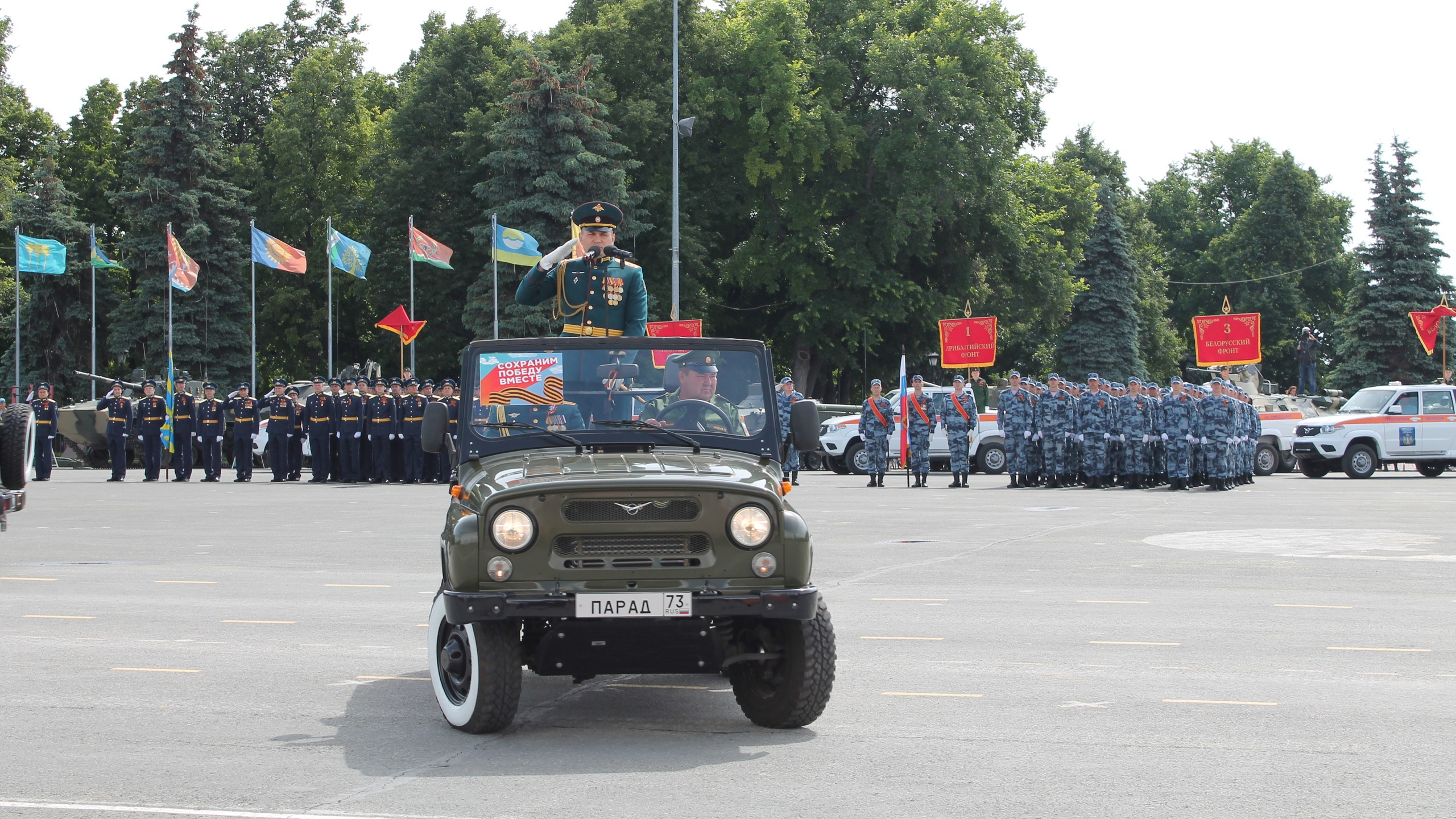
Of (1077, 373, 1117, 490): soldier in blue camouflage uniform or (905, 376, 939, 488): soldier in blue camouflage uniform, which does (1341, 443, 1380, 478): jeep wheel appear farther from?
(905, 376, 939, 488): soldier in blue camouflage uniform

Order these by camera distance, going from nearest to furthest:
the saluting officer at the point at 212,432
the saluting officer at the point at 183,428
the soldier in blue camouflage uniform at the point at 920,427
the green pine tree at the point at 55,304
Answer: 1. the soldier in blue camouflage uniform at the point at 920,427
2. the saluting officer at the point at 212,432
3. the saluting officer at the point at 183,428
4. the green pine tree at the point at 55,304

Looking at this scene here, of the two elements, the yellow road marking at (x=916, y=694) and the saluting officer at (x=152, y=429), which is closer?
the yellow road marking at (x=916, y=694)

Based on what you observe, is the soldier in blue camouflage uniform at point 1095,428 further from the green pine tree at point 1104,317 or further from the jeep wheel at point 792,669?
the green pine tree at point 1104,317

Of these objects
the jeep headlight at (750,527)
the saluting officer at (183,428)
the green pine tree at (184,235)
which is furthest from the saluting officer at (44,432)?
the jeep headlight at (750,527)

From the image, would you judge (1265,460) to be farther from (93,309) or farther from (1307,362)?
(93,309)

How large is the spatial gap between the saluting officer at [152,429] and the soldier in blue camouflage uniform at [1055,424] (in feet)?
60.0

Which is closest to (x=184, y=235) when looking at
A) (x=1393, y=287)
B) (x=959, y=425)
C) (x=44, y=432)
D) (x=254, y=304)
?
(x=254, y=304)

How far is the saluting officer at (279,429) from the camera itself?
30.8 m

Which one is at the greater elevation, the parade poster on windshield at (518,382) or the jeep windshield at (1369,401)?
the jeep windshield at (1369,401)

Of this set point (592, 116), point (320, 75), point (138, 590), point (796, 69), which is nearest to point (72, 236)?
point (320, 75)

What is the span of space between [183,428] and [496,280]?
1174cm

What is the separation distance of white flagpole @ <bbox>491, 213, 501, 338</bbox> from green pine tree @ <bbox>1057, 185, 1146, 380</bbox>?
2980 centimetres

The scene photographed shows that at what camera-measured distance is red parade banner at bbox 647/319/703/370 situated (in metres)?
7.29

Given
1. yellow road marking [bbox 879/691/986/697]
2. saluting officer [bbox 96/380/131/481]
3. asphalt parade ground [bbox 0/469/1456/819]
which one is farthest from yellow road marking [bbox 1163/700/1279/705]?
saluting officer [bbox 96/380/131/481]
